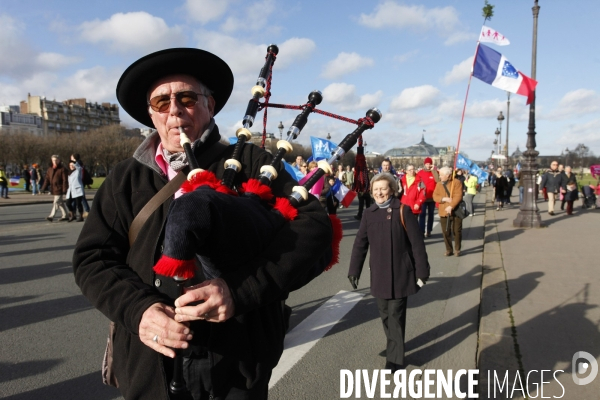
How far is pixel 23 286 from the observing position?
6691mm

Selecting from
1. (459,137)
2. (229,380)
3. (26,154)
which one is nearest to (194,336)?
(229,380)

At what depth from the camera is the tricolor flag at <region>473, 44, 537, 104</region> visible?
1111 cm

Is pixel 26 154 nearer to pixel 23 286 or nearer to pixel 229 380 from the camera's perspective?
pixel 23 286

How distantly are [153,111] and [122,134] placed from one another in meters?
67.1

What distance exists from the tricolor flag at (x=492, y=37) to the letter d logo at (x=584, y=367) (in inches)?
347

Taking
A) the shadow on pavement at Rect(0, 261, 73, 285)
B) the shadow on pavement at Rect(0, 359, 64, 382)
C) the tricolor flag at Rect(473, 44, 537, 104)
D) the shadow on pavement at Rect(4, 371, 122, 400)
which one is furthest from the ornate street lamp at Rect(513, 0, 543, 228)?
the shadow on pavement at Rect(0, 359, 64, 382)

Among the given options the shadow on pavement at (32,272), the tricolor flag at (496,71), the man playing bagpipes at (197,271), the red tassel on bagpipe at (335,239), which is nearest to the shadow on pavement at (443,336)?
the red tassel on bagpipe at (335,239)

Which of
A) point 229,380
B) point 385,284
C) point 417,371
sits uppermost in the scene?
point 229,380

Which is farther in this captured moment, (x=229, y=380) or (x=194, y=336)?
(x=229, y=380)

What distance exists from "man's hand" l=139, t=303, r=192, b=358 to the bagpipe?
0.35 feet

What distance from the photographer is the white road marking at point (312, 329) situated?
14.1 ft

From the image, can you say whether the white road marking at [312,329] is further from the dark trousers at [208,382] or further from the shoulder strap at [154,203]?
the shoulder strap at [154,203]

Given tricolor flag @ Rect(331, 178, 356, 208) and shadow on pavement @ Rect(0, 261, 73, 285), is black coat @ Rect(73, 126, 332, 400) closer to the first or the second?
tricolor flag @ Rect(331, 178, 356, 208)

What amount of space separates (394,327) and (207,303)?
3.33 meters
